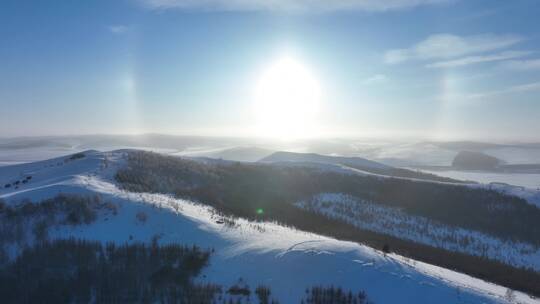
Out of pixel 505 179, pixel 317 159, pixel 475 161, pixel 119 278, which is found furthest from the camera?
pixel 475 161

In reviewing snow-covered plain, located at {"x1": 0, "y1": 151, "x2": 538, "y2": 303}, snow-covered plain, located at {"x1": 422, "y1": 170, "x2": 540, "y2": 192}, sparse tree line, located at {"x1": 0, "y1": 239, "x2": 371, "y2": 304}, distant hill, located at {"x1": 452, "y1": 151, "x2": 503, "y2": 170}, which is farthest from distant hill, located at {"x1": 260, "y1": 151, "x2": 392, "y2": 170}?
sparse tree line, located at {"x1": 0, "y1": 239, "x2": 371, "y2": 304}

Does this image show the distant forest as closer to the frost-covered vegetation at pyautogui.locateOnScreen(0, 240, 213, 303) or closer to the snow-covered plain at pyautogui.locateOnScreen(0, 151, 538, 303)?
the snow-covered plain at pyautogui.locateOnScreen(0, 151, 538, 303)

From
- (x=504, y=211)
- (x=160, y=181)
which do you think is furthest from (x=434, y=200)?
(x=160, y=181)

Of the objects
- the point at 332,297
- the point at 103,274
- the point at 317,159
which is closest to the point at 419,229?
the point at 332,297

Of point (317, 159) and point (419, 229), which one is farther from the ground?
point (317, 159)

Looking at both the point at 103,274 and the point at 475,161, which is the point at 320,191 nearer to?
the point at 103,274

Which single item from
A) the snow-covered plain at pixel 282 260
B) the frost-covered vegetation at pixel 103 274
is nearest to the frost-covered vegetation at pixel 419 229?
the snow-covered plain at pixel 282 260

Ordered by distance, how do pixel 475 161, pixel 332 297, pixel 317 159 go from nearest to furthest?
pixel 332 297, pixel 317 159, pixel 475 161
